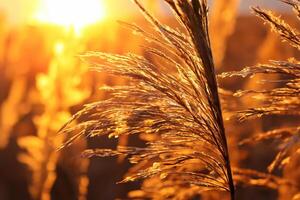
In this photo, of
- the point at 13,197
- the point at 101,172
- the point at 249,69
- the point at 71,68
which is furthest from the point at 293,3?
the point at 101,172

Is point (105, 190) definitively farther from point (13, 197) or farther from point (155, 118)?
point (155, 118)

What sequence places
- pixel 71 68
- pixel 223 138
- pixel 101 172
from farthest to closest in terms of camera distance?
1. pixel 101 172
2. pixel 71 68
3. pixel 223 138

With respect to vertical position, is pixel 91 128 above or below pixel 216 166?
above

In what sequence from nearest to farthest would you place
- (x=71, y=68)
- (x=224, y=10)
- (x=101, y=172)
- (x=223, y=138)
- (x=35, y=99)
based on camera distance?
1. (x=223, y=138)
2. (x=71, y=68)
3. (x=224, y=10)
4. (x=35, y=99)
5. (x=101, y=172)

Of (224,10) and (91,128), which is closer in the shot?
(91,128)

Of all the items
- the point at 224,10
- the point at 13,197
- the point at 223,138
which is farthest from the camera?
the point at 13,197

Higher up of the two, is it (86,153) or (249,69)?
(249,69)

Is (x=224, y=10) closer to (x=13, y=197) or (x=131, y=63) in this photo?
(x=131, y=63)

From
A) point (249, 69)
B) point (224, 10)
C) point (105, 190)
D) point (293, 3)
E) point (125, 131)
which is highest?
point (224, 10)

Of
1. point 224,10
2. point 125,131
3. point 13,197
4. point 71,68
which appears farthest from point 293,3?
point 13,197
